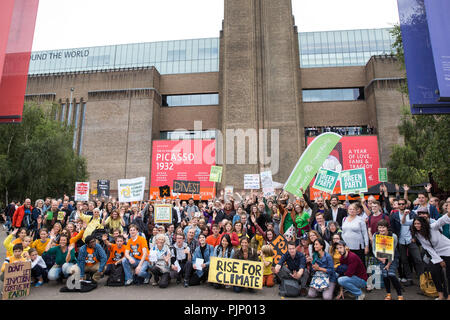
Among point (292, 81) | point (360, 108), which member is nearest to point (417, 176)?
point (360, 108)

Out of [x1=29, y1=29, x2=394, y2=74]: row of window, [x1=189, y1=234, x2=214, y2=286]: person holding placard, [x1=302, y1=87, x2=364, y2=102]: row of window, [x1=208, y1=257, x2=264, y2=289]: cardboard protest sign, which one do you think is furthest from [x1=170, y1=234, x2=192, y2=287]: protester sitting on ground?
[x1=29, y1=29, x2=394, y2=74]: row of window

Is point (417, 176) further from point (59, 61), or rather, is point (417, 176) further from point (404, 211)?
point (59, 61)

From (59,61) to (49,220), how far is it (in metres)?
47.3


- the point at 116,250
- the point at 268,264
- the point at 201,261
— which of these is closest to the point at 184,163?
the point at 116,250

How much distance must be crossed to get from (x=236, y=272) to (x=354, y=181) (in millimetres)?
5318

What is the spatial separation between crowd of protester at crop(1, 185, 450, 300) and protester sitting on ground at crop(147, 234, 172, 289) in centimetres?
3

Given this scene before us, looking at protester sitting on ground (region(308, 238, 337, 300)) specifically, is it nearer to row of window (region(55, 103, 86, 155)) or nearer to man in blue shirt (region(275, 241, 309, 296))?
man in blue shirt (region(275, 241, 309, 296))

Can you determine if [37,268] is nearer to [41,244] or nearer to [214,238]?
[41,244]

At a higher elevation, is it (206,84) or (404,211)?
(206,84)

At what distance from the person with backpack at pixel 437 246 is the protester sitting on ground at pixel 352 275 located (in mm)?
1381

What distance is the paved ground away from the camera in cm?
645

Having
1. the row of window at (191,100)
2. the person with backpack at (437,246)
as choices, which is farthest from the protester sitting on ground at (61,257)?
the row of window at (191,100)
